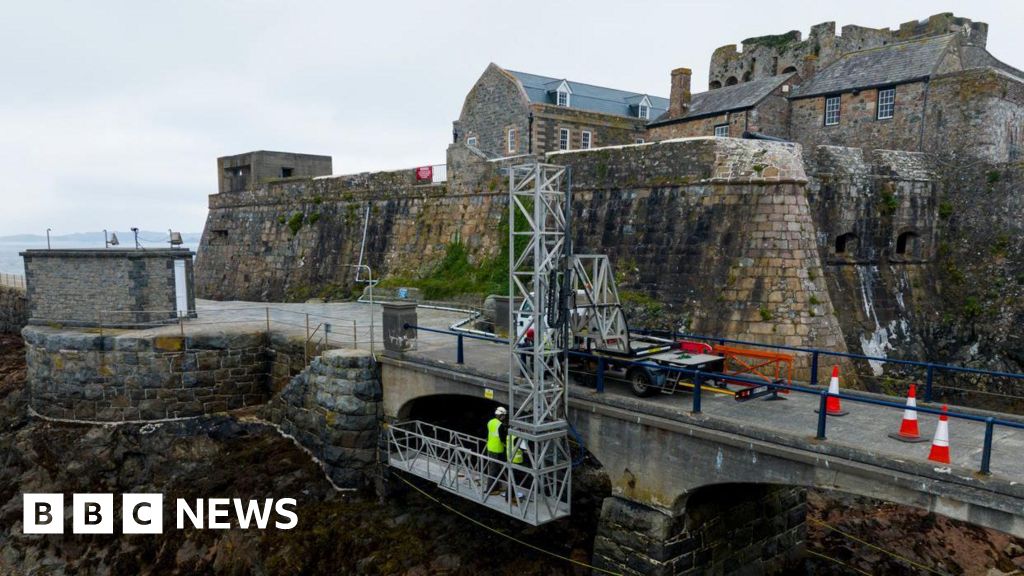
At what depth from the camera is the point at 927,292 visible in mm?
21234

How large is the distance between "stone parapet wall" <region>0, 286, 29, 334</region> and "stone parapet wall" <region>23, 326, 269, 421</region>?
45.4 feet

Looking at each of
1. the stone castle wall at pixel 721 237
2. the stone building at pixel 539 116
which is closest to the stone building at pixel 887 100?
the stone building at pixel 539 116

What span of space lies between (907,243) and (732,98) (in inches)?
399

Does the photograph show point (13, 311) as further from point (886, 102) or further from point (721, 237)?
point (886, 102)

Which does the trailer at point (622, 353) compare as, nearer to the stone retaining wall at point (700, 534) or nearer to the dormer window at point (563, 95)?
the stone retaining wall at point (700, 534)

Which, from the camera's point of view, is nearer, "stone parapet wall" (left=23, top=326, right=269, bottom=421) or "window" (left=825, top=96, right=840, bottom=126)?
"stone parapet wall" (left=23, top=326, right=269, bottom=421)

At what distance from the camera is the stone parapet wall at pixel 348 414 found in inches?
596

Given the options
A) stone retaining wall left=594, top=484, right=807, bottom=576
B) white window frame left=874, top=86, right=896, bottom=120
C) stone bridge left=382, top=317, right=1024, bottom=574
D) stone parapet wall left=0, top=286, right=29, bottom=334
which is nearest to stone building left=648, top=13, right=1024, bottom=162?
white window frame left=874, top=86, right=896, bottom=120

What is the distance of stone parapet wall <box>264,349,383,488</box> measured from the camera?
49.7 feet

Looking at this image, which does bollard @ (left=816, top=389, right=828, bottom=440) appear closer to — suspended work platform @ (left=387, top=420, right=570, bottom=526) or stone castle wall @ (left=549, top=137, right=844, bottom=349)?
suspended work platform @ (left=387, top=420, right=570, bottom=526)

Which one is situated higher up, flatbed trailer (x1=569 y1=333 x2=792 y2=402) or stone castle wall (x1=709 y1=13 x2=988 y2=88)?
stone castle wall (x1=709 y1=13 x2=988 y2=88)

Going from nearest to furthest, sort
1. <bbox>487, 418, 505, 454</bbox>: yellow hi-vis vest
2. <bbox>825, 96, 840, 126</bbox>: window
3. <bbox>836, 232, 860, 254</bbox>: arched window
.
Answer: <bbox>487, 418, 505, 454</bbox>: yellow hi-vis vest → <bbox>836, 232, 860, 254</bbox>: arched window → <bbox>825, 96, 840, 126</bbox>: window

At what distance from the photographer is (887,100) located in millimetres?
23812

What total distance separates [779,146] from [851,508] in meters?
8.51
